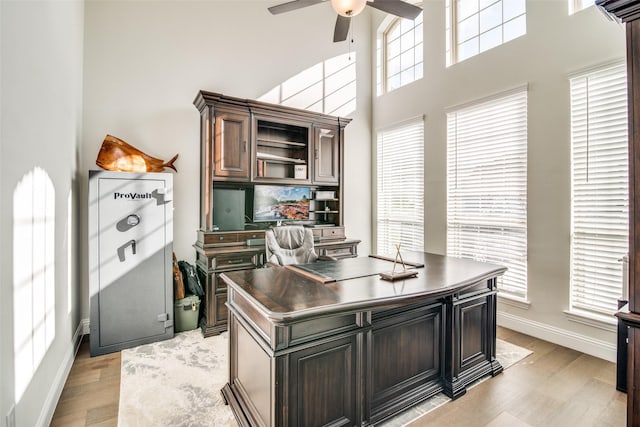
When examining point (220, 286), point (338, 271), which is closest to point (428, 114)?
point (338, 271)

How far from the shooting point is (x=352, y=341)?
69.9 inches

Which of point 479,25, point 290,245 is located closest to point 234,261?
point 290,245

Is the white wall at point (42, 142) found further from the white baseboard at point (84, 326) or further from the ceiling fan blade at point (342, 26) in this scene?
the ceiling fan blade at point (342, 26)

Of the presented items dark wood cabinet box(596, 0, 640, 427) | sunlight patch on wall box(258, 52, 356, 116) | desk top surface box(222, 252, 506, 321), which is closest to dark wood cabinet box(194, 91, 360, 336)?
sunlight patch on wall box(258, 52, 356, 116)

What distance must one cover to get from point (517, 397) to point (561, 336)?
1.23 metres

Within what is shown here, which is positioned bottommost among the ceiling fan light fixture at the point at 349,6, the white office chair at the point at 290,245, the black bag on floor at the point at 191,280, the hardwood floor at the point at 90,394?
the hardwood floor at the point at 90,394

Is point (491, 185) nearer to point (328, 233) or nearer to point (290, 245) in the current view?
point (328, 233)

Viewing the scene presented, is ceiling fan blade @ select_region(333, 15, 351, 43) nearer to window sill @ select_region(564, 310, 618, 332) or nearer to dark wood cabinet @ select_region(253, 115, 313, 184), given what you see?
dark wood cabinet @ select_region(253, 115, 313, 184)

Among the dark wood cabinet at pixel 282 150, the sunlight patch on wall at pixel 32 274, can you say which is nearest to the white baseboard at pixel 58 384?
the sunlight patch on wall at pixel 32 274

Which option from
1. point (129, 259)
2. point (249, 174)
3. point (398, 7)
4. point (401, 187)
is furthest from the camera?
point (401, 187)

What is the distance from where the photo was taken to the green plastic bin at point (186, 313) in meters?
3.36

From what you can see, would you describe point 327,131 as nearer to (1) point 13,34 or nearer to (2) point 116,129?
(2) point 116,129

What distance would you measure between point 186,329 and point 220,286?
2.00ft

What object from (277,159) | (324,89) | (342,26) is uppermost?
(324,89)
